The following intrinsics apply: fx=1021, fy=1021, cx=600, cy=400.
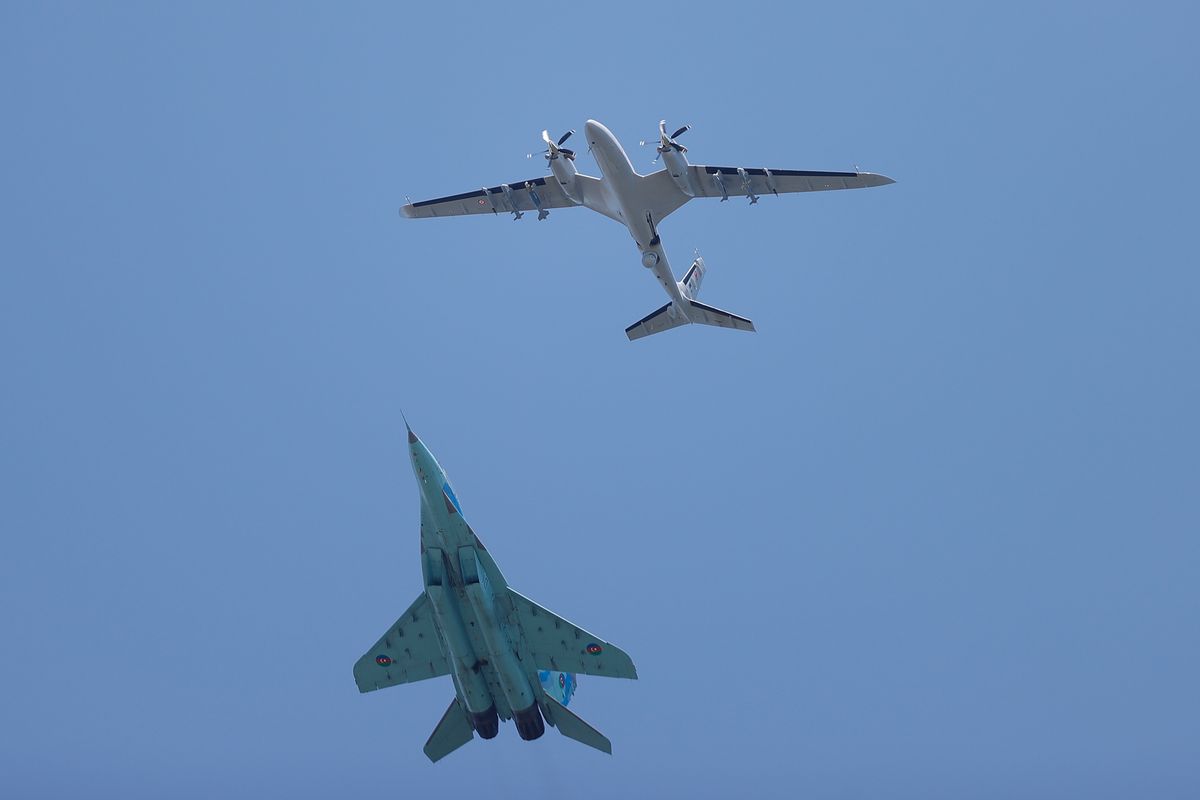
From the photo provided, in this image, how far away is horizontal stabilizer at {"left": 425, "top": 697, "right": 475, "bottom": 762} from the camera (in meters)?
38.3

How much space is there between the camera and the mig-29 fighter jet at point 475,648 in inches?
1272

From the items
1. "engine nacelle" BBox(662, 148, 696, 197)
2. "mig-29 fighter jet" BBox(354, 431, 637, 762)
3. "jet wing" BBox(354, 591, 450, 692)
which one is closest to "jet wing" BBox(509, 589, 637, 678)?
"mig-29 fighter jet" BBox(354, 431, 637, 762)

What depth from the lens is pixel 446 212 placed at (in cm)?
4991

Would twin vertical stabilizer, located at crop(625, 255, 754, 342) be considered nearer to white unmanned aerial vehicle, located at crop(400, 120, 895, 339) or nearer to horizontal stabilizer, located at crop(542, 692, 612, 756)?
white unmanned aerial vehicle, located at crop(400, 120, 895, 339)

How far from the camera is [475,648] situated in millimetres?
34656

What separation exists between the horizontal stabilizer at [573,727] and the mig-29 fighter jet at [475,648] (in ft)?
0.12

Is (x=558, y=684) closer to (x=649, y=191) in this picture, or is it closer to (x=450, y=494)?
(x=450, y=494)

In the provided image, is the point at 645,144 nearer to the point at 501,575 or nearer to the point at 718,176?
the point at 718,176

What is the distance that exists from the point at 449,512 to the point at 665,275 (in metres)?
21.4

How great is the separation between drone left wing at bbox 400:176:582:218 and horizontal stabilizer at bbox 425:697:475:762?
23.3 meters

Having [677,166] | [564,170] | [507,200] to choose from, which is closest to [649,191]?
[677,166]

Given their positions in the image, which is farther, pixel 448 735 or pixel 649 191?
pixel 649 191

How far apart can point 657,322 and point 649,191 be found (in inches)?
297

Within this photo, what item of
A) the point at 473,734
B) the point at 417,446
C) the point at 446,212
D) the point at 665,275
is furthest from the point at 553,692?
the point at 446,212
